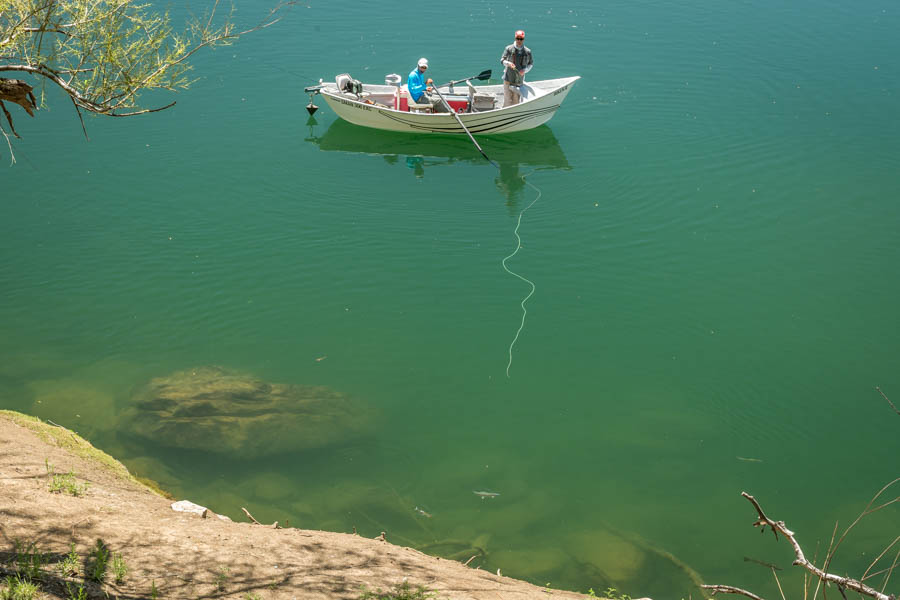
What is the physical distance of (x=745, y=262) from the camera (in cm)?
1199

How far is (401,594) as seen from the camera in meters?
4.91

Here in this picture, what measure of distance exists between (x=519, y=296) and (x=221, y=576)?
22.3ft

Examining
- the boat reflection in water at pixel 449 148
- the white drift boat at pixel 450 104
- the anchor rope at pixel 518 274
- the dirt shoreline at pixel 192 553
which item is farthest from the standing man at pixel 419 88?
the dirt shoreline at pixel 192 553

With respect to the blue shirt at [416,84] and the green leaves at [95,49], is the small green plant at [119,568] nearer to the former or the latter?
the green leaves at [95,49]

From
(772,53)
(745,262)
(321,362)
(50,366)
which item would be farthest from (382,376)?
(772,53)

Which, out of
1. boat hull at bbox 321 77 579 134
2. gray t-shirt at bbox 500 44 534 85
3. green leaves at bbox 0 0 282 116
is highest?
green leaves at bbox 0 0 282 116

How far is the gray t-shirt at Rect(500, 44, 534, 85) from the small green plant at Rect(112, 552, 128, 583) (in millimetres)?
12283

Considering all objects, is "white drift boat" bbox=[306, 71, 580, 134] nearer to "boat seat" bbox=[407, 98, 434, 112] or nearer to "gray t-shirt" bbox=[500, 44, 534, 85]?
"boat seat" bbox=[407, 98, 434, 112]

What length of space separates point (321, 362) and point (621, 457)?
12.4 feet

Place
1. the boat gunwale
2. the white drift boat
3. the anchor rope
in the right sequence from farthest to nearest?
the white drift boat → the boat gunwale → the anchor rope

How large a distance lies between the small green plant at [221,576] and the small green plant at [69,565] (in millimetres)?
818

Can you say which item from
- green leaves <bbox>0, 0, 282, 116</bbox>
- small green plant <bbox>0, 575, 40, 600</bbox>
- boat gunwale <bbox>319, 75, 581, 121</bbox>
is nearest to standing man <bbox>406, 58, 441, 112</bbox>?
boat gunwale <bbox>319, 75, 581, 121</bbox>

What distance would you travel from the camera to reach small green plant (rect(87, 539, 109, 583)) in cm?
476

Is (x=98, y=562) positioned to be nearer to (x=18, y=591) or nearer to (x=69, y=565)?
(x=69, y=565)
